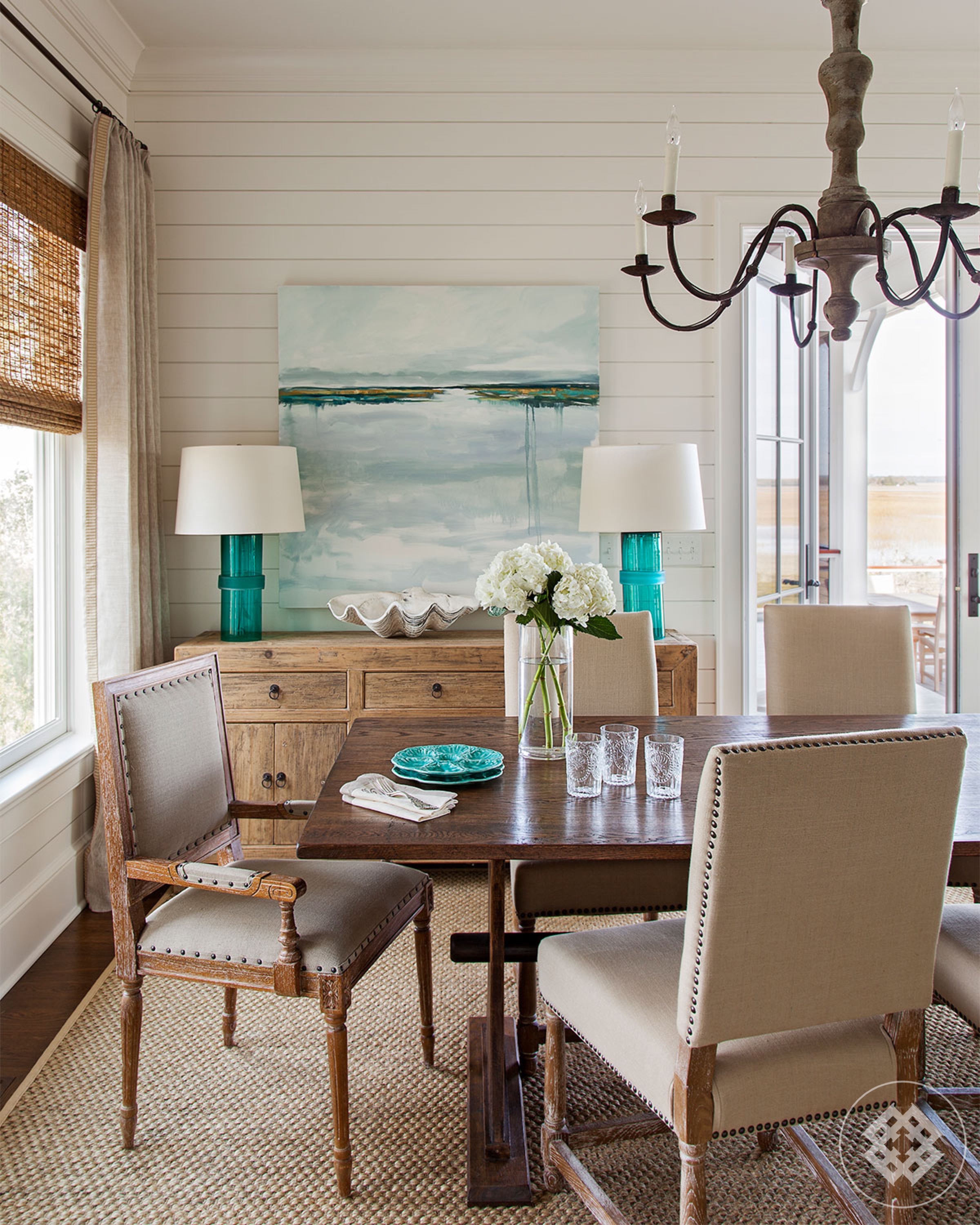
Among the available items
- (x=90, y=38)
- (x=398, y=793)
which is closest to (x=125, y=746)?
(x=398, y=793)

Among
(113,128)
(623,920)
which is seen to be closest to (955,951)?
(623,920)

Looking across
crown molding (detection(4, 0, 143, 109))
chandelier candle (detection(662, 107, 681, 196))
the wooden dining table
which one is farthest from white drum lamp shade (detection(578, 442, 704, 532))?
crown molding (detection(4, 0, 143, 109))

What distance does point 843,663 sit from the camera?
2.74m

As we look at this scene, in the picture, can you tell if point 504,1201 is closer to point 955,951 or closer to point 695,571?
point 955,951

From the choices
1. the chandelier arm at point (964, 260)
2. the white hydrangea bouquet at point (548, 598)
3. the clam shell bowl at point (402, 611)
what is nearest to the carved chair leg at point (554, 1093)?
the white hydrangea bouquet at point (548, 598)

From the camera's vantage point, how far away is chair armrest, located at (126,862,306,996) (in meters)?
Result: 1.76

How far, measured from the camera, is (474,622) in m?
3.71

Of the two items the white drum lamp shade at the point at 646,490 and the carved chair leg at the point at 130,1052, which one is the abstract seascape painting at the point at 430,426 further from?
the carved chair leg at the point at 130,1052

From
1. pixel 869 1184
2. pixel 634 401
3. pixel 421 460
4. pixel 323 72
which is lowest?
pixel 869 1184

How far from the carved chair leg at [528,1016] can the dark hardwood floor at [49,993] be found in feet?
3.72

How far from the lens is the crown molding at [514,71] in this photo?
3.52 m

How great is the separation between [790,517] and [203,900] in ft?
9.86

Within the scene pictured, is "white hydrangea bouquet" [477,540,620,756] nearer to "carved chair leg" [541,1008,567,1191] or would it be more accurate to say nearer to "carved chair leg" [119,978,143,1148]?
"carved chair leg" [541,1008,567,1191]

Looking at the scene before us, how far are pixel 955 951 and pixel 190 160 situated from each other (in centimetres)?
354
